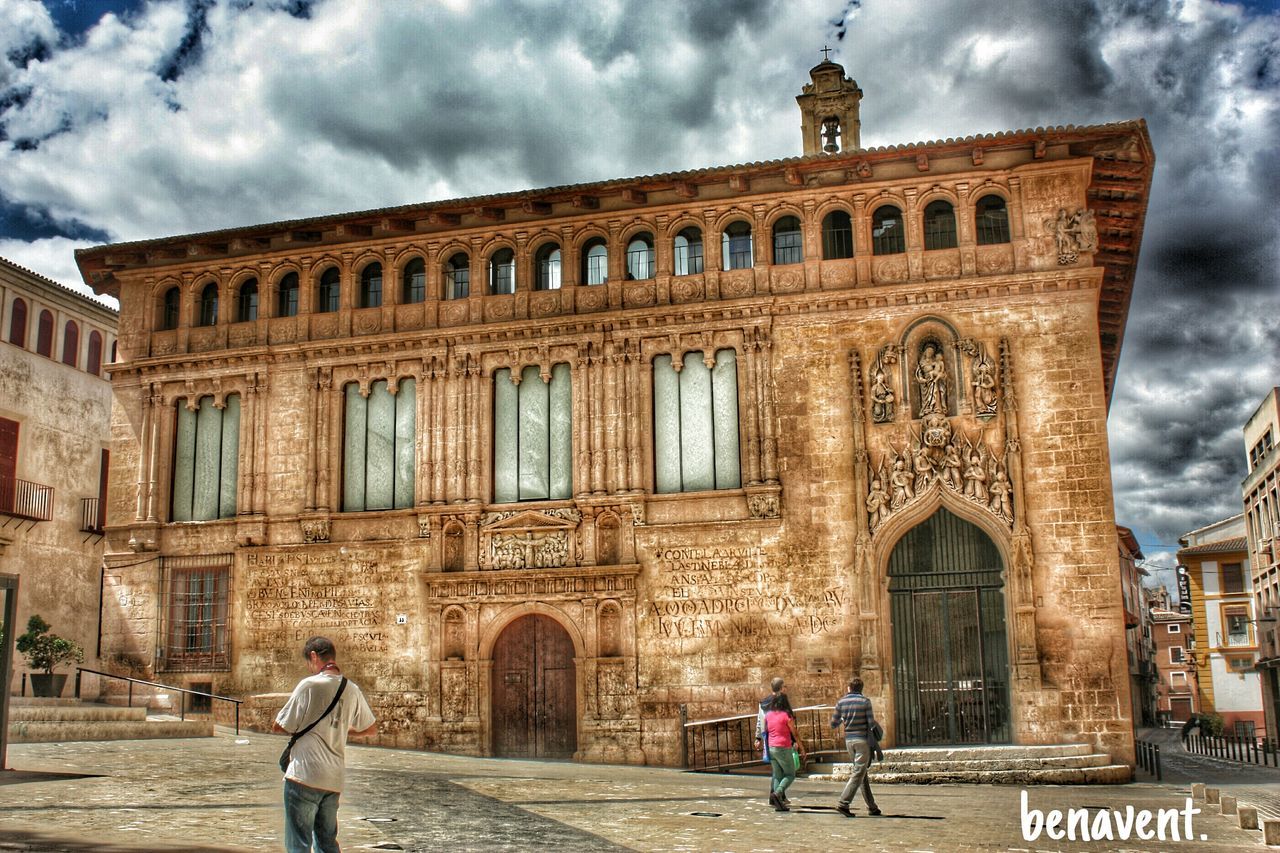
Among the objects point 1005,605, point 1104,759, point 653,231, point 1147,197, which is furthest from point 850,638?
point 1147,197

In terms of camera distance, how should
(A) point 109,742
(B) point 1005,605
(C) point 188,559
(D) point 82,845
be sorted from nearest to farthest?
(D) point 82,845 → (A) point 109,742 → (B) point 1005,605 → (C) point 188,559

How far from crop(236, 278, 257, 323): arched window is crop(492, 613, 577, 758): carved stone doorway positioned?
9.57 m

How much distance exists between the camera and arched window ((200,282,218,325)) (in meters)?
27.7

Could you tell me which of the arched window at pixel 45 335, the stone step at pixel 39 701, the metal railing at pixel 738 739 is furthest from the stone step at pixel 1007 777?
the arched window at pixel 45 335

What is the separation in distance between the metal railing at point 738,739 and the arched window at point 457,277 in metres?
10.2

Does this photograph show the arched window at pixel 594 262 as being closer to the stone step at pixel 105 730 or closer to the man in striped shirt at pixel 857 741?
the stone step at pixel 105 730

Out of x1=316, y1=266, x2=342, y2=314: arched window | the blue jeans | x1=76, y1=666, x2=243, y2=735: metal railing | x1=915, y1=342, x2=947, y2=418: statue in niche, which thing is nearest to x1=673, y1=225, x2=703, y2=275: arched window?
x1=915, y1=342, x2=947, y2=418: statue in niche

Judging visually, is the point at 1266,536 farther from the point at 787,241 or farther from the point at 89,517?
the point at 89,517

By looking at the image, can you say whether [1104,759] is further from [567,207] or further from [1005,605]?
[567,207]

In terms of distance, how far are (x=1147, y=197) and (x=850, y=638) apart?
428 inches

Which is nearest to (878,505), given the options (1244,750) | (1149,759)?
(1149,759)

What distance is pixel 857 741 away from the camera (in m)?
14.5

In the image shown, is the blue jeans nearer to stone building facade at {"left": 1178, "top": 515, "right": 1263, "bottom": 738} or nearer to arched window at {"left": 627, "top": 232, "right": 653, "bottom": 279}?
arched window at {"left": 627, "top": 232, "right": 653, "bottom": 279}

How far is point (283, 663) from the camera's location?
25016mm
